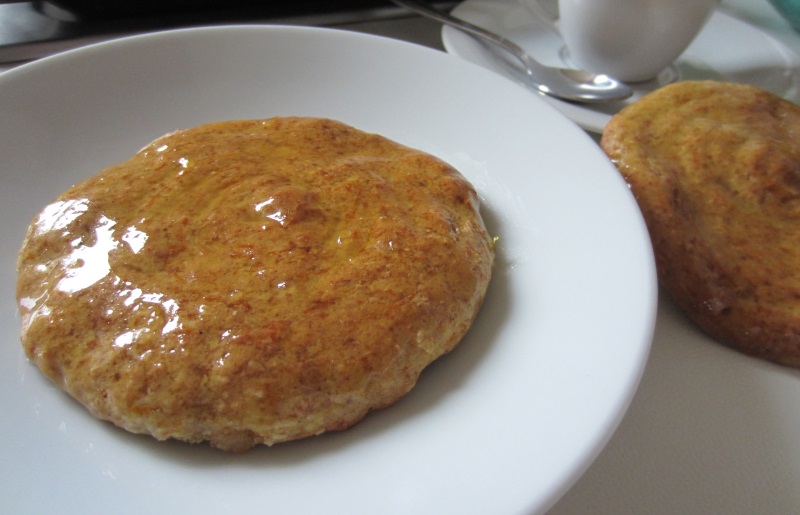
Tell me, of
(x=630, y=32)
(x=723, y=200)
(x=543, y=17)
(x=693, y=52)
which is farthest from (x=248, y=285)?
(x=693, y=52)

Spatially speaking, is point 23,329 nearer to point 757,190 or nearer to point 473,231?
point 473,231

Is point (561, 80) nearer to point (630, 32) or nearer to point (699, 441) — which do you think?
point (630, 32)

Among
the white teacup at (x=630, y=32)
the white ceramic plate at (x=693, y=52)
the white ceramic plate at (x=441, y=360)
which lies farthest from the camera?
the white ceramic plate at (x=693, y=52)

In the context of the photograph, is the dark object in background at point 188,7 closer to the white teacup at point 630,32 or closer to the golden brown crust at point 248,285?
the white teacup at point 630,32

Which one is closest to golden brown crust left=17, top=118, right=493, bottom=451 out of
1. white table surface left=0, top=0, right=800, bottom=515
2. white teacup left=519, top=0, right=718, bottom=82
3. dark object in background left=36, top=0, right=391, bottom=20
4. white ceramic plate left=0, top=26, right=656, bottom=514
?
white ceramic plate left=0, top=26, right=656, bottom=514

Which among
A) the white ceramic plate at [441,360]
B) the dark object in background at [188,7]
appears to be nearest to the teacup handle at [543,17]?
→ the dark object in background at [188,7]

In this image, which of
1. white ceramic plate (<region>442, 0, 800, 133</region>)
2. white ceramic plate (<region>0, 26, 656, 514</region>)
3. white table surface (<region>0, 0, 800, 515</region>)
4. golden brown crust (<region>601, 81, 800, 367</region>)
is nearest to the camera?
white ceramic plate (<region>0, 26, 656, 514</region>)

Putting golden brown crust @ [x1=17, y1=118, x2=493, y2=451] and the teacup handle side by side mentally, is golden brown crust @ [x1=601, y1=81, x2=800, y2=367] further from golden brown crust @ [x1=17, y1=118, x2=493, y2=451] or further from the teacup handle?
the teacup handle
